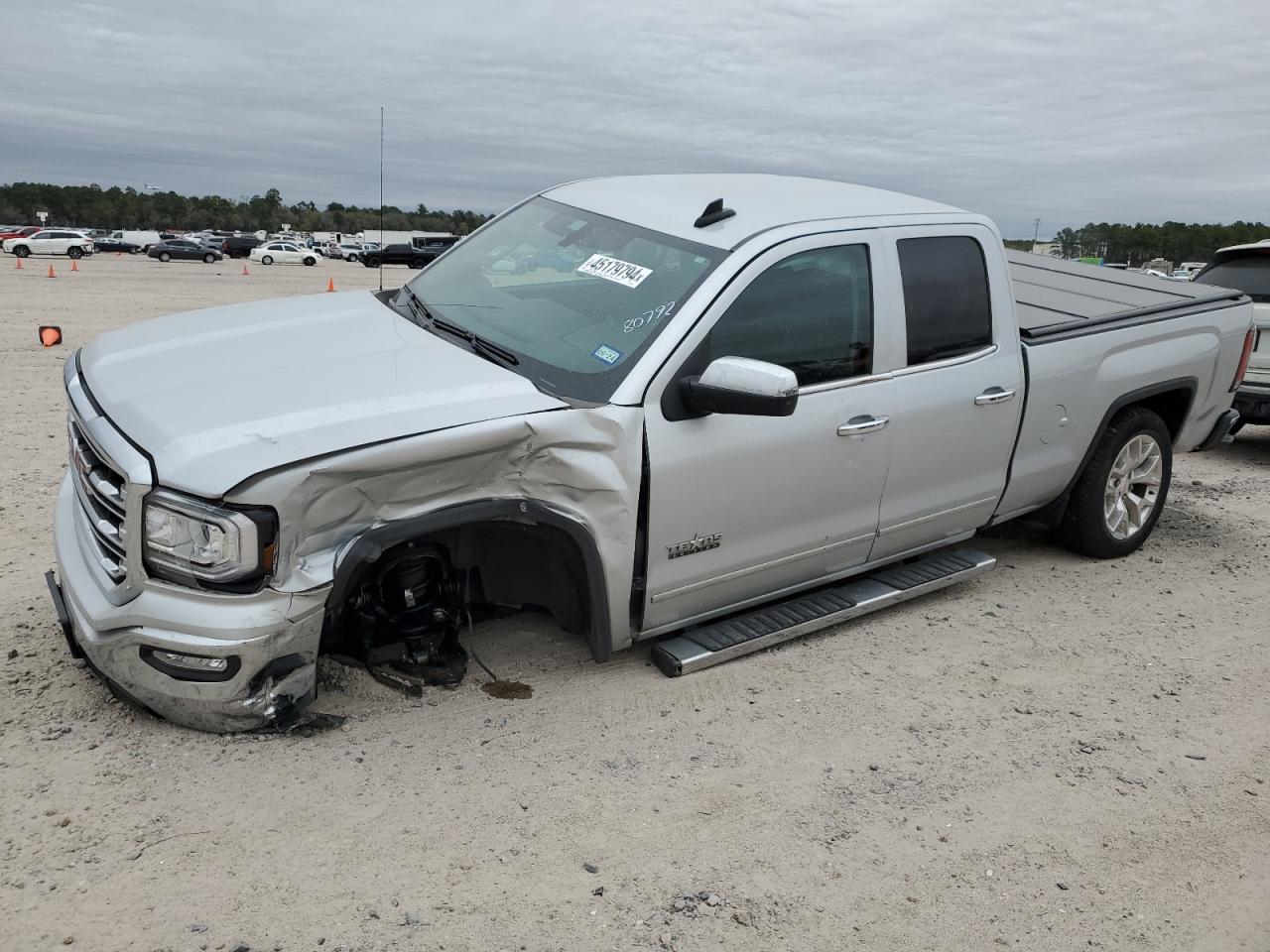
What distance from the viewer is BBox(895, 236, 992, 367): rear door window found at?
4.38m

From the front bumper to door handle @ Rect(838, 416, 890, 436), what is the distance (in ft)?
6.88

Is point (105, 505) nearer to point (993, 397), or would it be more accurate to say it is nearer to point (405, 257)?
point (993, 397)

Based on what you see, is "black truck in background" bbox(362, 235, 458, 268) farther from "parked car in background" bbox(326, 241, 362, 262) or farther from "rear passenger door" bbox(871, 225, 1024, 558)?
"rear passenger door" bbox(871, 225, 1024, 558)

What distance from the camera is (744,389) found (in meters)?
3.46

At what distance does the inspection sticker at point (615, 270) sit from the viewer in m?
3.97

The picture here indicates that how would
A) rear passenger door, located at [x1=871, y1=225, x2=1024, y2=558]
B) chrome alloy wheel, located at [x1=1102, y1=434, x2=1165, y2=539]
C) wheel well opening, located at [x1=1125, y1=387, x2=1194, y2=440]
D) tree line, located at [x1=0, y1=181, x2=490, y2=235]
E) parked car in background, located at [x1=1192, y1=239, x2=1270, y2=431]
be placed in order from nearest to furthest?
rear passenger door, located at [x1=871, y1=225, x2=1024, y2=558] < chrome alloy wheel, located at [x1=1102, y1=434, x2=1165, y2=539] < wheel well opening, located at [x1=1125, y1=387, x2=1194, y2=440] < parked car in background, located at [x1=1192, y1=239, x2=1270, y2=431] < tree line, located at [x1=0, y1=181, x2=490, y2=235]

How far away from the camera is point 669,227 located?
416cm

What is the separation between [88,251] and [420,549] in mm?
53691

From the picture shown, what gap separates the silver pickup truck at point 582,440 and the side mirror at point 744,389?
1cm

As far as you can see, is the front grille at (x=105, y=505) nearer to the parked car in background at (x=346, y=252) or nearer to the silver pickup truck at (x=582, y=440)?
the silver pickup truck at (x=582, y=440)

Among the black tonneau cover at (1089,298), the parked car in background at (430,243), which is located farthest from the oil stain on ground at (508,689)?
the parked car in background at (430,243)

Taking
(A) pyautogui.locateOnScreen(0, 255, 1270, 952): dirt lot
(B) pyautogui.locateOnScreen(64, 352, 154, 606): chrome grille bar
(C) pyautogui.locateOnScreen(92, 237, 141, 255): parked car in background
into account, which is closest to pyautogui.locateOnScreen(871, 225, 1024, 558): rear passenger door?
(A) pyautogui.locateOnScreen(0, 255, 1270, 952): dirt lot

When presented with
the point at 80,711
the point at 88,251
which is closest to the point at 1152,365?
the point at 80,711

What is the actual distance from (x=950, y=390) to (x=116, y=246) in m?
64.5
